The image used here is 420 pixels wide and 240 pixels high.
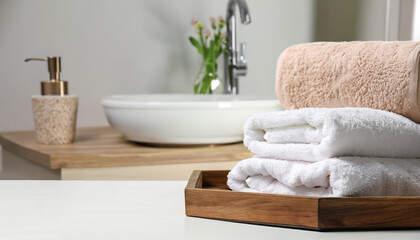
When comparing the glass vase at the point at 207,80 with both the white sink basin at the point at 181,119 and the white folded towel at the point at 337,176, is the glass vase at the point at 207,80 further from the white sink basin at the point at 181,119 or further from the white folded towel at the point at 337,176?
the white folded towel at the point at 337,176

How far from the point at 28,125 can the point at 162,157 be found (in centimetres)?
68

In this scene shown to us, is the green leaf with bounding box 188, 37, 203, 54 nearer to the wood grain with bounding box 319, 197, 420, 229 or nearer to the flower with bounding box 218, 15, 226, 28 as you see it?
the flower with bounding box 218, 15, 226, 28

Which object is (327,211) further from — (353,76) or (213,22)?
(213,22)

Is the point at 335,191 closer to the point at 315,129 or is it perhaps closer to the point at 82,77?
the point at 315,129

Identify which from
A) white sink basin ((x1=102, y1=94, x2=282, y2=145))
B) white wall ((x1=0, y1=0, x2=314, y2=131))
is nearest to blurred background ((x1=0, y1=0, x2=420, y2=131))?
white wall ((x1=0, y1=0, x2=314, y2=131))

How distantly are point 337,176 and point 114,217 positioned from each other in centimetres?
18

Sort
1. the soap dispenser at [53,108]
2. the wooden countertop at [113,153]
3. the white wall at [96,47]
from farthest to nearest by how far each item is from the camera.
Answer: the white wall at [96,47] < the soap dispenser at [53,108] < the wooden countertop at [113,153]

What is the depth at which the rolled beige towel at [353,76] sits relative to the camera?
16.0 inches

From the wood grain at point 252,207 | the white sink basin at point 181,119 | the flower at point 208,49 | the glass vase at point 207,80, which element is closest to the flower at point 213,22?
the flower at point 208,49

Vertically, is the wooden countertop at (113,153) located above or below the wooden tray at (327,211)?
below

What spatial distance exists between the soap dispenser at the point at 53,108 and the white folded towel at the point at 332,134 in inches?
30.9

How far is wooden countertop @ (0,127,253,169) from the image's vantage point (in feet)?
3.16

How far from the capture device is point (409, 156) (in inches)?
16.2

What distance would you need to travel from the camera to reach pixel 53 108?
1115mm
